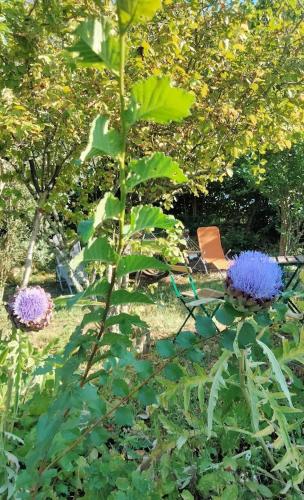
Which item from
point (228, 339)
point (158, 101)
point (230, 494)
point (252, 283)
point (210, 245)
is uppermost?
point (158, 101)

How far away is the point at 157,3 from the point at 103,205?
0.89 ft

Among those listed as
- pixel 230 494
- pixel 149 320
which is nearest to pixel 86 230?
pixel 230 494

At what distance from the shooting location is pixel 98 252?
729 millimetres

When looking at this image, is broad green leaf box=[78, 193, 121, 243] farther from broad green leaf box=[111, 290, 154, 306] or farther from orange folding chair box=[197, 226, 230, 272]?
orange folding chair box=[197, 226, 230, 272]

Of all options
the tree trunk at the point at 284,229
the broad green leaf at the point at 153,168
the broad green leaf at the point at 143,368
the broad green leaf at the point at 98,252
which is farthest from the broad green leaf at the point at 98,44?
the tree trunk at the point at 284,229

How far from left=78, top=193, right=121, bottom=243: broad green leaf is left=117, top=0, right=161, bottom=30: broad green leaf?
0.24 m

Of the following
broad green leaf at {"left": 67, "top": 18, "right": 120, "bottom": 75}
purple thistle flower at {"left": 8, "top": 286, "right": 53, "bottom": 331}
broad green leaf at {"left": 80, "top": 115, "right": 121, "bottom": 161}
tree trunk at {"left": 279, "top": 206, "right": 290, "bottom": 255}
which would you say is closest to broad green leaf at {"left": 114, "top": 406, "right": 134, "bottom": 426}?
broad green leaf at {"left": 80, "top": 115, "right": 121, "bottom": 161}

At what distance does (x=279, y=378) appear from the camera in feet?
3.16

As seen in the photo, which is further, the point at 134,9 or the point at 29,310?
the point at 29,310

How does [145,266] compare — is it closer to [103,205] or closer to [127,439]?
[103,205]

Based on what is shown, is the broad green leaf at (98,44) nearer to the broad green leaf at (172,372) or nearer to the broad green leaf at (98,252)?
the broad green leaf at (98,252)

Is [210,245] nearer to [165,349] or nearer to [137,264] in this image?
[165,349]

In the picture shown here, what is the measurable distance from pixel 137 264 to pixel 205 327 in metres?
0.35

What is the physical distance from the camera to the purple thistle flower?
5.83 feet
